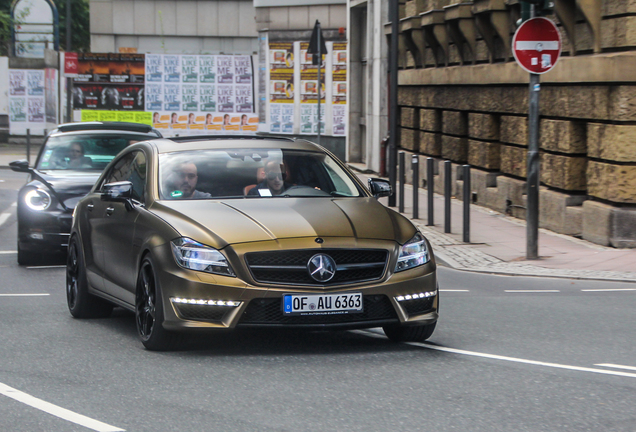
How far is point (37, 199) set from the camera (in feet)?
40.8

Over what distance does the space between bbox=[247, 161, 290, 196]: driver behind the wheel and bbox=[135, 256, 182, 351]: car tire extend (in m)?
0.97

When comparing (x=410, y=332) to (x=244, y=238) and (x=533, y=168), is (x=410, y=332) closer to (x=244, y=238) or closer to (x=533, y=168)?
(x=244, y=238)

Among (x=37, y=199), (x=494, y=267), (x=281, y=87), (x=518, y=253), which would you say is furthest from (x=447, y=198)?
(x=281, y=87)

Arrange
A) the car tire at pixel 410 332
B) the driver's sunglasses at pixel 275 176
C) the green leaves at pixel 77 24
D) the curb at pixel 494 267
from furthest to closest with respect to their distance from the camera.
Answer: the green leaves at pixel 77 24
the curb at pixel 494 267
the driver's sunglasses at pixel 275 176
the car tire at pixel 410 332

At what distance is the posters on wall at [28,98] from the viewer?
120 ft

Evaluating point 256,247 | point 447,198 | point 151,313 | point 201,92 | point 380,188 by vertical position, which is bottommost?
point 151,313

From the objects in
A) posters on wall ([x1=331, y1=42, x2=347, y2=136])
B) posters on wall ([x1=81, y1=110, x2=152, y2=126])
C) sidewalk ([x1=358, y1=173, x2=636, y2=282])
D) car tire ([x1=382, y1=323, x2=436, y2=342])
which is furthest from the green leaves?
car tire ([x1=382, y1=323, x2=436, y2=342])

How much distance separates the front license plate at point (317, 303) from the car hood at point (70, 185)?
20.5 ft

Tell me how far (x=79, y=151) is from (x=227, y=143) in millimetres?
5452

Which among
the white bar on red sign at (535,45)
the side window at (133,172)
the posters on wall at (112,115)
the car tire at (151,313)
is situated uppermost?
the white bar on red sign at (535,45)

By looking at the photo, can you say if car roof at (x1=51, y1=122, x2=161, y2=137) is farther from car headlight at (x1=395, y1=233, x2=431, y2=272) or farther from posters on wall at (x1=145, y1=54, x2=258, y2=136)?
posters on wall at (x1=145, y1=54, x2=258, y2=136)

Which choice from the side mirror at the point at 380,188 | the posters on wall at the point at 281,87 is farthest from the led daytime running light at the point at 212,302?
the posters on wall at the point at 281,87

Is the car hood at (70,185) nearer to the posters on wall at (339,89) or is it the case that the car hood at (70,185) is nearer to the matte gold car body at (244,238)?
the matte gold car body at (244,238)

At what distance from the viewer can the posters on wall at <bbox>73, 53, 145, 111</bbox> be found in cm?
3559
